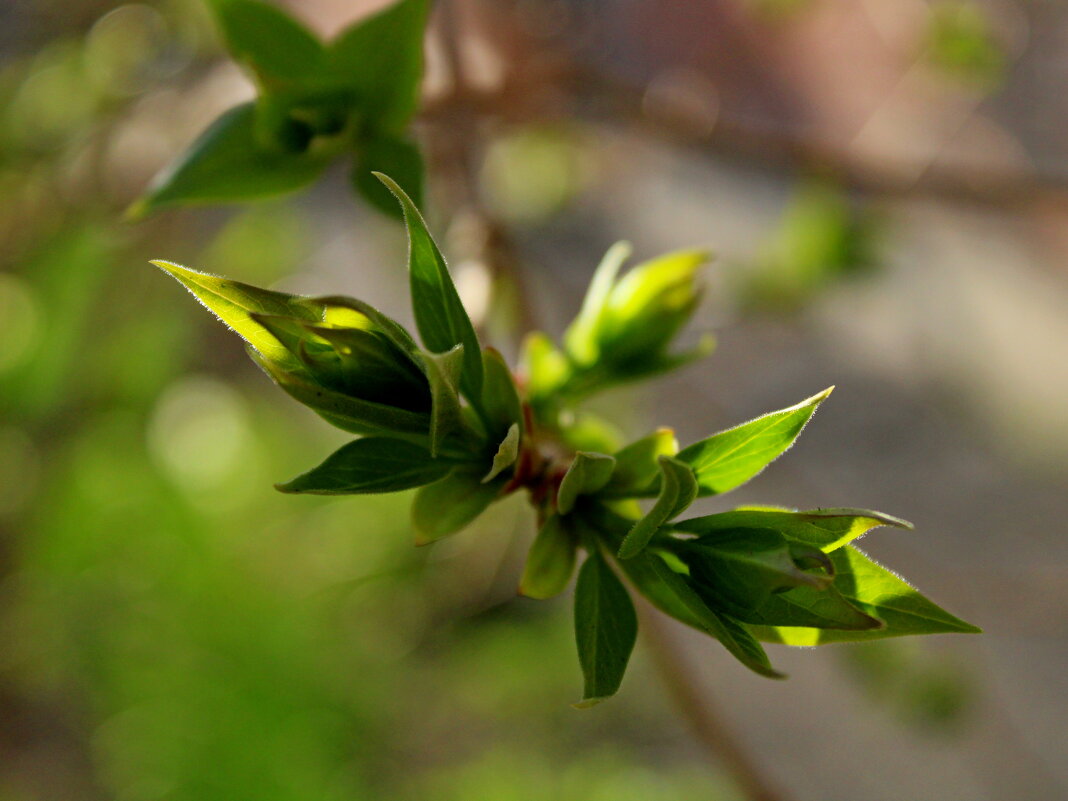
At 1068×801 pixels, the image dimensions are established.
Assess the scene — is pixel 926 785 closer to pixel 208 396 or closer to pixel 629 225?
pixel 629 225

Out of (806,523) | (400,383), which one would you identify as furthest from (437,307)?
(806,523)

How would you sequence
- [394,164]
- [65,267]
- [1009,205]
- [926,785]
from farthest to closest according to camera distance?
[926,785] < [65,267] < [1009,205] < [394,164]

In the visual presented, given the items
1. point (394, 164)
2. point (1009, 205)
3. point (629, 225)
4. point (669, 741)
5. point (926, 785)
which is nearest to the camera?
point (394, 164)

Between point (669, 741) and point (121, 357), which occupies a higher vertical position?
point (121, 357)

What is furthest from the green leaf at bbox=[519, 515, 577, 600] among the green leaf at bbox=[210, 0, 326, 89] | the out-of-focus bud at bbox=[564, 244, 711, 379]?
the green leaf at bbox=[210, 0, 326, 89]

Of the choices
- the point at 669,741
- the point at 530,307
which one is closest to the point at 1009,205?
the point at 530,307

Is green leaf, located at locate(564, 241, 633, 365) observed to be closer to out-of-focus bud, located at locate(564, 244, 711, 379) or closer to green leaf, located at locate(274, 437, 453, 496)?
out-of-focus bud, located at locate(564, 244, 711, 379)
